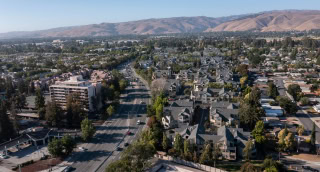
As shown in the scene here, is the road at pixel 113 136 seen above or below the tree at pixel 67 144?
below

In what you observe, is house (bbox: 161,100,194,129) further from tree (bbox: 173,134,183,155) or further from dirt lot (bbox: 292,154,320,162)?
dirt lot (bbox: 292,154,320,162)

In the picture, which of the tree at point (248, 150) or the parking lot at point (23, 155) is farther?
the parking lot at point (23, 155)

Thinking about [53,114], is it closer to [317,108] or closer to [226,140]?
[226,140]

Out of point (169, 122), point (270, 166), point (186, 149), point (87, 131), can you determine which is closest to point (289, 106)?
point (169, 122)

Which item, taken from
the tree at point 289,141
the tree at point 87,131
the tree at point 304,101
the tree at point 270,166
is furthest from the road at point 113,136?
the tree at point 304,101

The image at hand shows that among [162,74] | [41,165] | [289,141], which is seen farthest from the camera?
[162,74]

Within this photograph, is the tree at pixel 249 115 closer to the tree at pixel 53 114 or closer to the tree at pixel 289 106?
the tree at pixel 289 106

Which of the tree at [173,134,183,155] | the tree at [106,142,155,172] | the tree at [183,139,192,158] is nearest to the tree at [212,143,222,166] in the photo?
the tree at [183,139,192,158]
